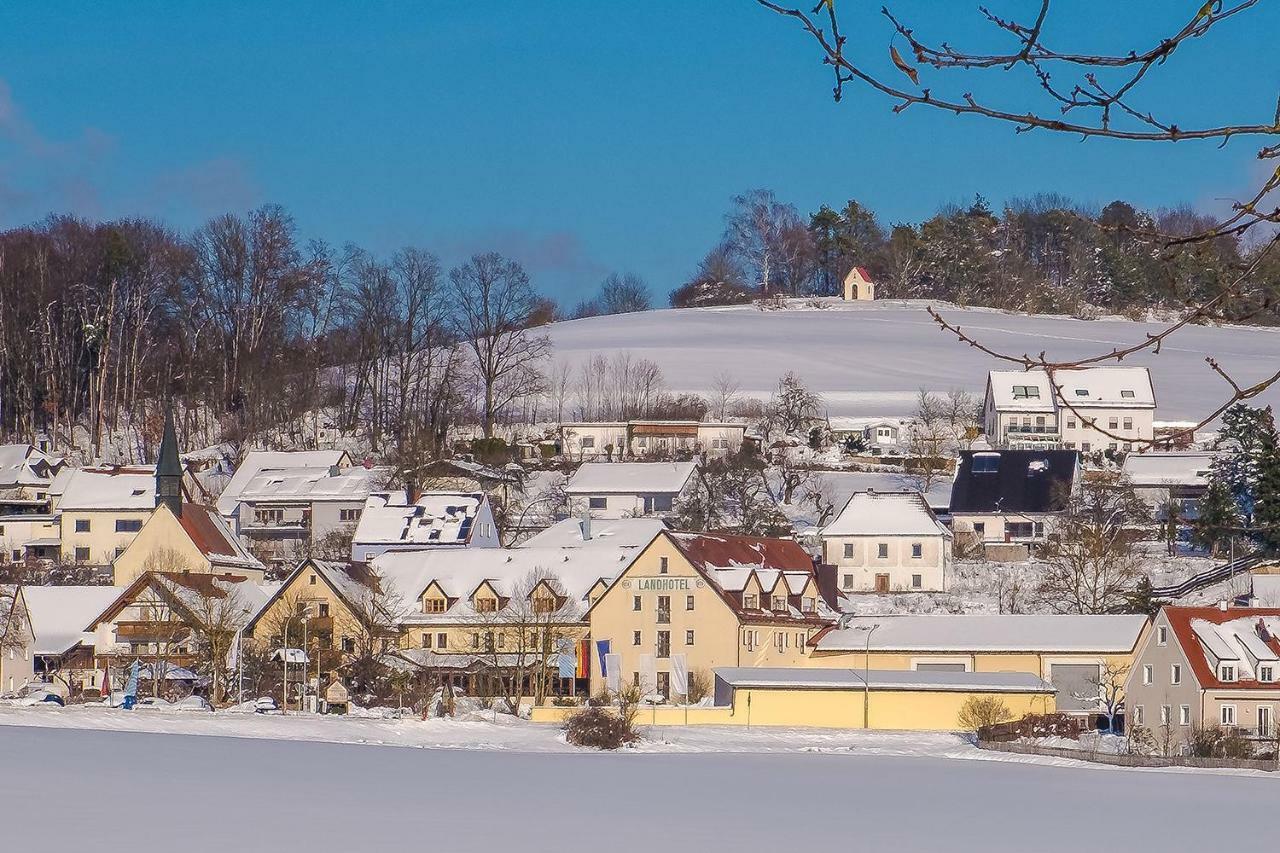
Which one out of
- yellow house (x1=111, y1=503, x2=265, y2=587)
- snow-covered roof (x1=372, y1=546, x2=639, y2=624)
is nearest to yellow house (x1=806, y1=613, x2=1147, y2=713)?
snow-covered roof (x1=372, y1=546, x2=639, y2=624)

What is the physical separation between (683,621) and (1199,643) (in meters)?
16.8

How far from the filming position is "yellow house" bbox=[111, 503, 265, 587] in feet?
225

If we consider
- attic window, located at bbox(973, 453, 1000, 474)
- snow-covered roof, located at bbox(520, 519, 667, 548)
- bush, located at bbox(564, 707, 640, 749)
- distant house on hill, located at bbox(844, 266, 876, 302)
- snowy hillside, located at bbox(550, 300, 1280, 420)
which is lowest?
bush, located at bbox(564, 707, 640, 749)

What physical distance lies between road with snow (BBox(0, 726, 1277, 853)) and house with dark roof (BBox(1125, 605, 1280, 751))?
12.5m

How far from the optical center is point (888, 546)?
232 ft

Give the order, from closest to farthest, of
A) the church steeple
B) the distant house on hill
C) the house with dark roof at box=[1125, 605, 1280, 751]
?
the house with dark roof at box=[1125, 605, 1280, 751], the church steeple, the distant house on hill

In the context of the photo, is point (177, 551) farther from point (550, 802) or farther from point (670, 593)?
point (550, 802)

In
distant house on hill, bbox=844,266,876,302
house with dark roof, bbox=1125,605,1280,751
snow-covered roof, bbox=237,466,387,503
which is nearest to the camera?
house with dark roof, bbox=1125,605,1280,751

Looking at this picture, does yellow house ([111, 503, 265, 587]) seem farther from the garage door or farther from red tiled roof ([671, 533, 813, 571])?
the garage door

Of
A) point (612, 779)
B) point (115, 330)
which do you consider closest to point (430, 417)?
point (115, 330)

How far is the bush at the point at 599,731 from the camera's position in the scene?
4166 centimetres

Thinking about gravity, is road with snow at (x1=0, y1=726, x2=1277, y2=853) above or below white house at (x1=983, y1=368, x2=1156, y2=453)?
below

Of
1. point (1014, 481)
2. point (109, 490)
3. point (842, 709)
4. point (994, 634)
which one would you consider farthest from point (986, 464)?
point (109, 490)

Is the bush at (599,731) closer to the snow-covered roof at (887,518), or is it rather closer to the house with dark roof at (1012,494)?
the snow-covered roof at (887,518)
